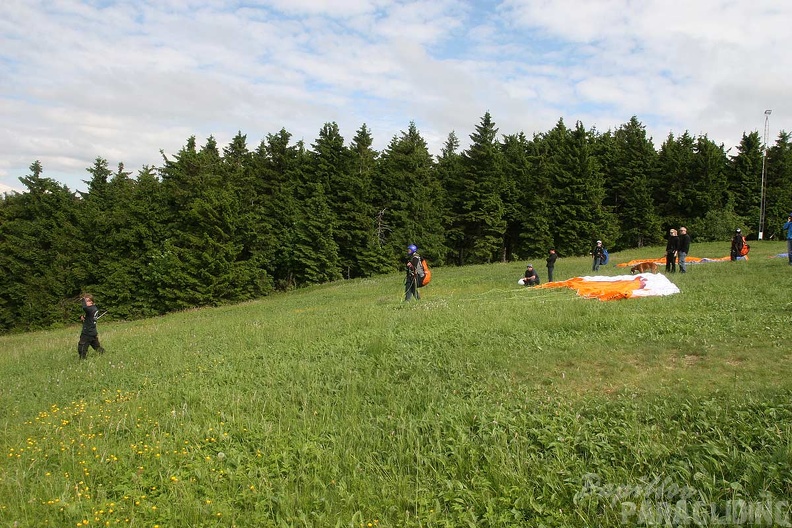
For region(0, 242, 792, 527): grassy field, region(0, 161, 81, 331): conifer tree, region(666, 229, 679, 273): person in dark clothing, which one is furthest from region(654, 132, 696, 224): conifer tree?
region(0, 161, 81, 331): conifer tree

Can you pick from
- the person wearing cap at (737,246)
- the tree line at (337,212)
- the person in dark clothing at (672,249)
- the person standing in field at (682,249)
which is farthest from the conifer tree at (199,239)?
the person wearing cap at (737,246)

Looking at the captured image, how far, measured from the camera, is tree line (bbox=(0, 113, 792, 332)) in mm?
38906

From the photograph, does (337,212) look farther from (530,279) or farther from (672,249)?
(672,249)

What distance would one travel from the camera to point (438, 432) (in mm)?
4895

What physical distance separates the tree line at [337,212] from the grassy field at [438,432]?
104 feet

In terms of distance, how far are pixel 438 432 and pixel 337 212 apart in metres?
41.0

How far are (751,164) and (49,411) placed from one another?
197 feet

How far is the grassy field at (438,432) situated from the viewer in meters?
3.75

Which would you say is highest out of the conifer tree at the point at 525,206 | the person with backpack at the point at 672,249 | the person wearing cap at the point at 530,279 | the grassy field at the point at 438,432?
the conifer tree at the point at 525,206

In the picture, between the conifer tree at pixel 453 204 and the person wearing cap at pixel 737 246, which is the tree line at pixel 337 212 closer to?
the conifer tree at pixel 453 204

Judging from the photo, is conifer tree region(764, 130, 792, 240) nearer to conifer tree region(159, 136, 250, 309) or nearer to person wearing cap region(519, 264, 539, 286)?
person wearing cap region(519, 264, 539, 286)

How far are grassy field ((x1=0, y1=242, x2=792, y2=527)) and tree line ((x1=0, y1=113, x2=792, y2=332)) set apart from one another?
31.8 m

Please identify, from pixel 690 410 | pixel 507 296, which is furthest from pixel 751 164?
pixel 690 410

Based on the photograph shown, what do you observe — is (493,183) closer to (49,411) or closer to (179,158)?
(179,158)
